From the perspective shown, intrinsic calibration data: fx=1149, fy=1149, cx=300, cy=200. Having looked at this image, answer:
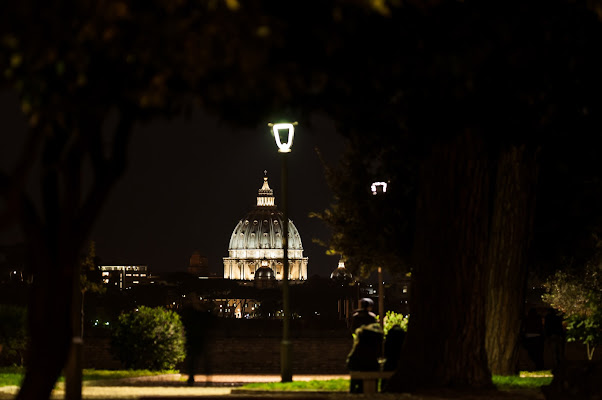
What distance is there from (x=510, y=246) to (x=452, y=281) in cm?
658

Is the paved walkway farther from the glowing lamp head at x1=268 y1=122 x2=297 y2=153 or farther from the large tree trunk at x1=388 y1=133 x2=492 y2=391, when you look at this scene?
the glowing lamp head at x1=268 y1=122 x2=297 y2=153

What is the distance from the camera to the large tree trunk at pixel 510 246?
18219mm

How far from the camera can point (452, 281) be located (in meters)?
12.6

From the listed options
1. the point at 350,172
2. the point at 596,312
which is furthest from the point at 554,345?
the point at 350,172

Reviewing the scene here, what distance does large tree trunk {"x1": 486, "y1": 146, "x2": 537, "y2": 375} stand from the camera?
18.2 meters

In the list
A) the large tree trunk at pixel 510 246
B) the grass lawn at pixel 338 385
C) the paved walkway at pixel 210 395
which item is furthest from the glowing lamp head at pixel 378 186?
the grass lawn at pixel 338 385

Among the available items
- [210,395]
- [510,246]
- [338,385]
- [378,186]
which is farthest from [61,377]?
[378,186]

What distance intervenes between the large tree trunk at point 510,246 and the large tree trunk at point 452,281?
5.53 m

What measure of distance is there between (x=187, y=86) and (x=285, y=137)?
11359 millimetres

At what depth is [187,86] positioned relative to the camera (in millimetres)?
7797

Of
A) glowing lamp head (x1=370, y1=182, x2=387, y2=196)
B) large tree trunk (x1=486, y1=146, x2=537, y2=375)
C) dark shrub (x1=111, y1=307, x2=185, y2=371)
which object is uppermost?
glowing lamp head (x1=370, y1=182, x2=387, y2=196)

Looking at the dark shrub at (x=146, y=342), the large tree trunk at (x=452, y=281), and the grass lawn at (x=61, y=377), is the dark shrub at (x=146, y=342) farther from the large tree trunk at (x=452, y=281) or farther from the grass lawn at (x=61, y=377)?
the large tree trunk at (x=452, y=281)

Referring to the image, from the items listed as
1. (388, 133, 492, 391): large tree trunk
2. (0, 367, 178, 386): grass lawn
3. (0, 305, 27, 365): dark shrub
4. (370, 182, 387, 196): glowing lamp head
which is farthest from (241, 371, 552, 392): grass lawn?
(0, 305, 27, 365): dark shrub

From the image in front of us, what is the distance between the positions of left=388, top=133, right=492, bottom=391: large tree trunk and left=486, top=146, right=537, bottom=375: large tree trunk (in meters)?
5.53
